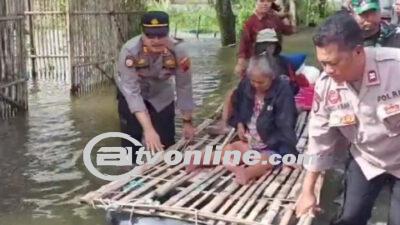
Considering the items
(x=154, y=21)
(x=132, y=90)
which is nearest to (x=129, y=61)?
(x=132, y=90)

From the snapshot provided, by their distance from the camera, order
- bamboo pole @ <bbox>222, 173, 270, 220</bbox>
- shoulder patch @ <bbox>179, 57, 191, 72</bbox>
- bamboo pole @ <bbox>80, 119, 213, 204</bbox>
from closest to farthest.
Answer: bamboo pole @ <bbox>222, 173, 270, 220</bbox> → bamboo pole @ <bbox>80, 119, 213, 204</bbox> → shoulder patch @ <bbox>179, 57, 191, 72</bbox>

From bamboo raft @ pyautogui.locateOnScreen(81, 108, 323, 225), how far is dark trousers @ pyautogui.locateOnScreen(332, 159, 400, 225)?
8.1 inches

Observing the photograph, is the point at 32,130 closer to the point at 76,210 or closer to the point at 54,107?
the point at 54,107

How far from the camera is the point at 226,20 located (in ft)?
55.7

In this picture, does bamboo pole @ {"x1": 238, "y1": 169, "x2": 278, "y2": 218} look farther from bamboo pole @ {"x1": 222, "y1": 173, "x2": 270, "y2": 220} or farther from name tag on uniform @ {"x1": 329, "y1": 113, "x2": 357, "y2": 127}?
name tag on uniform @ {"x1": 329, "y1": 113, "x2": 357, "y2": 127}

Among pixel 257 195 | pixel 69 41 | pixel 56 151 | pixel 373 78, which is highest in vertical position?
pixel 373 78

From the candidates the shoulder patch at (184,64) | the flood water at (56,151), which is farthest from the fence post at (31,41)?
the shoulder patch at (184,64)

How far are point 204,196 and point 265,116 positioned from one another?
0.98 meters

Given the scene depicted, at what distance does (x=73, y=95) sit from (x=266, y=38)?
447cm

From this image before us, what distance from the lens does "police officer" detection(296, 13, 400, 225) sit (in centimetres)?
285

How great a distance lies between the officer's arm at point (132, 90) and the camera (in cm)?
468

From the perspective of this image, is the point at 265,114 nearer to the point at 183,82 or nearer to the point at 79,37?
the point at 183,82

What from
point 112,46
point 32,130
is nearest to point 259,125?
point 32,130

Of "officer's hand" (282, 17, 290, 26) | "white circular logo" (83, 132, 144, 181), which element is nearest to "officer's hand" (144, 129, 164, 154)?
"white circular logo" (83, 132, 144, 181)
